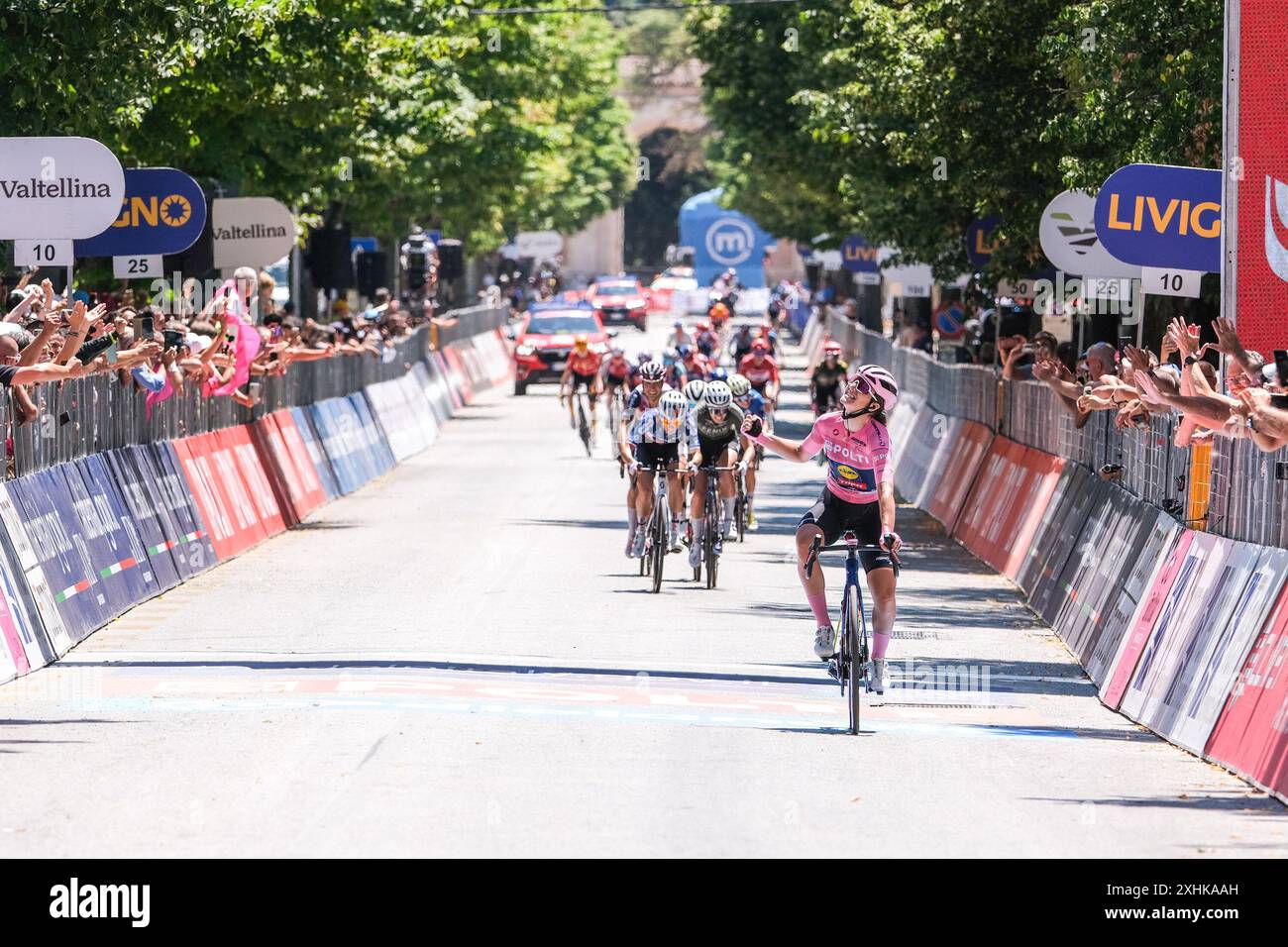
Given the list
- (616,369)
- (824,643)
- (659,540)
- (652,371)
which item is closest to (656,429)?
(652,371)

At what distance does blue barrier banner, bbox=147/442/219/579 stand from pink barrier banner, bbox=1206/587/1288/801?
10093 mm

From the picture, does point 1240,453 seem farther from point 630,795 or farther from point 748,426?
point 630,795

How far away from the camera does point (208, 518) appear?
834 inches

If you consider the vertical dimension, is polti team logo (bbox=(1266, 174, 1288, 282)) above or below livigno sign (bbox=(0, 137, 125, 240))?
below

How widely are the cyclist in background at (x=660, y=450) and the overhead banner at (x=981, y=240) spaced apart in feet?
24.8

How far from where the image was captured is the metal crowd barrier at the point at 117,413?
1616 cm

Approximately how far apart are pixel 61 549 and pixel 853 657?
6.02 meters

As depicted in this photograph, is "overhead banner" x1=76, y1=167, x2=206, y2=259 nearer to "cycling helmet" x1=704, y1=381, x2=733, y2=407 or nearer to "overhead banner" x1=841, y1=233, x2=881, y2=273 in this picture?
"cycling helmet" x1=704, y1=381, x2=733, y2=407

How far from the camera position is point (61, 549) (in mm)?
16078

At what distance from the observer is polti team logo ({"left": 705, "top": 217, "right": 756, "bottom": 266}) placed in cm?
10994

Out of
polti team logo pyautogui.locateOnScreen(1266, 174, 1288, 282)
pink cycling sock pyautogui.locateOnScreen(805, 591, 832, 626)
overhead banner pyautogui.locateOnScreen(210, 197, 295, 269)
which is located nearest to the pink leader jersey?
pink cycling sock pyautogui.locateOnScreen(805, 591, 832, 626)

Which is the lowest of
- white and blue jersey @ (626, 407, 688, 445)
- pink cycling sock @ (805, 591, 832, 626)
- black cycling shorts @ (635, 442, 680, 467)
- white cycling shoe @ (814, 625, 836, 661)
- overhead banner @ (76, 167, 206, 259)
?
white cycling shoe @ (814, 625, 836, 661)

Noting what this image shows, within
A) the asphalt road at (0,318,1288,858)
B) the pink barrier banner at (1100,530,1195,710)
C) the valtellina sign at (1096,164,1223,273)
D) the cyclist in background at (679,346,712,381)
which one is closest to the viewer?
the asphalt road at (0,318,1288,858)
